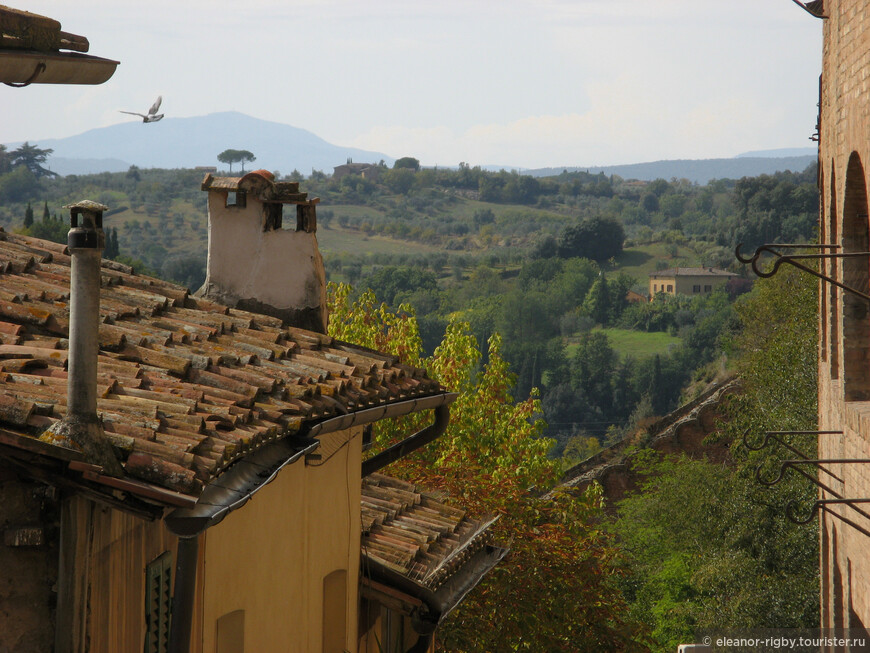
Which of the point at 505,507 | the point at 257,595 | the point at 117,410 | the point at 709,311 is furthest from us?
the point at 709,311

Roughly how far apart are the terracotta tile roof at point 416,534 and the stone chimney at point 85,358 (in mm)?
4061

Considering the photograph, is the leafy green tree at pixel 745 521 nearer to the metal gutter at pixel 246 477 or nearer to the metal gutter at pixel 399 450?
the metal gutter at pixel 399 450

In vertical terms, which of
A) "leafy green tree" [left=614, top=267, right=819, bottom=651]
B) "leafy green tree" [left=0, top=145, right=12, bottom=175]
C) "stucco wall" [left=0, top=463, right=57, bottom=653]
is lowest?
"leafy green tree" [left=614, top=267, right=819, bottom=651]

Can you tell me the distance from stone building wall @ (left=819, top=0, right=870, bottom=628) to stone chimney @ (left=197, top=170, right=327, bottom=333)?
3.79 metres

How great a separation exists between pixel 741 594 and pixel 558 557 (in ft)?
34.3

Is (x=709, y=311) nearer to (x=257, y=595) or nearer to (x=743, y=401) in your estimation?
(x=743, y=401)

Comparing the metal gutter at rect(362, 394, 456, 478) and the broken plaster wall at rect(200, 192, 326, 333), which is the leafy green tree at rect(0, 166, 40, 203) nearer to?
the broken plaster wall at rect(200, 192, 326, 333)

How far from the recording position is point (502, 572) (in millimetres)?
11078

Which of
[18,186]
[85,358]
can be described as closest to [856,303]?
[85,358]

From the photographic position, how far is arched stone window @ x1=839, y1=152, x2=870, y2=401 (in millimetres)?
8102

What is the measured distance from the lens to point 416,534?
8180 millimetres

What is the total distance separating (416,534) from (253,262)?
2407mm

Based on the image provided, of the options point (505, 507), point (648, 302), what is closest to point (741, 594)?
point (505, 507)

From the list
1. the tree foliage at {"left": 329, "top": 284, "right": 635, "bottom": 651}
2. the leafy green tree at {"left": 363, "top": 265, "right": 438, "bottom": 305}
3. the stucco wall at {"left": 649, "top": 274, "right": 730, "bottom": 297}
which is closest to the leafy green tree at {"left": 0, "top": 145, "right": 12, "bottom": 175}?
the leafy green tree at {"left": 363, "top": 265, "right": 438, "bottom": 305}
